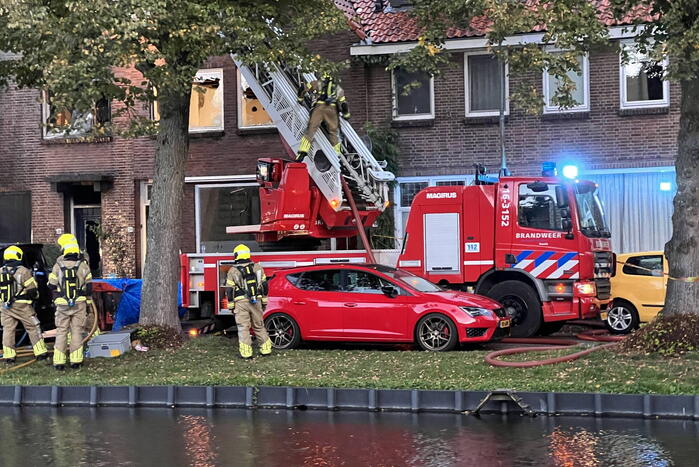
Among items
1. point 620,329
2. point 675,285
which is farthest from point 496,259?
point 675,285

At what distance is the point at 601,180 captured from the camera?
2411cm

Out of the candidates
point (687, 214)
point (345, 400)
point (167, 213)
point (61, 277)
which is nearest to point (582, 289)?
point (687, 214)

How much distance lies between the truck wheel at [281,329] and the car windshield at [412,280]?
66.5 inches

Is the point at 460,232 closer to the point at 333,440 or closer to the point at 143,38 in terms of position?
the point at 143,38

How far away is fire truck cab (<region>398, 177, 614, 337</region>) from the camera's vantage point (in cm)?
1781

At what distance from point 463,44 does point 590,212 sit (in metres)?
7.03

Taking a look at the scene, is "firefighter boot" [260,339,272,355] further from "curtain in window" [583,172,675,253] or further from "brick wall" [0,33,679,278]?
"curtain in window" [583,172,675,253]

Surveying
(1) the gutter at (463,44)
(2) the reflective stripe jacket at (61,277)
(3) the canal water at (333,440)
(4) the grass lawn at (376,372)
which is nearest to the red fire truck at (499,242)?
(4) the grass lawn at (376,372)

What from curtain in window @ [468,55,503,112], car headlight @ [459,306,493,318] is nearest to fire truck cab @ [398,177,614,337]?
car headlight @ [459,306,493,318]

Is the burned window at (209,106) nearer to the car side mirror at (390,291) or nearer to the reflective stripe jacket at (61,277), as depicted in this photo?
the car side mirror at (390,291)

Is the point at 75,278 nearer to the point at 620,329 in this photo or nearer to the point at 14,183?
the point at 620,329

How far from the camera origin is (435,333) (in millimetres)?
16422

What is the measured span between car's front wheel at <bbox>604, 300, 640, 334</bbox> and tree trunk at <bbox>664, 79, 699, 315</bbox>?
4.06 metres

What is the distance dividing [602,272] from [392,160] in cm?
784
